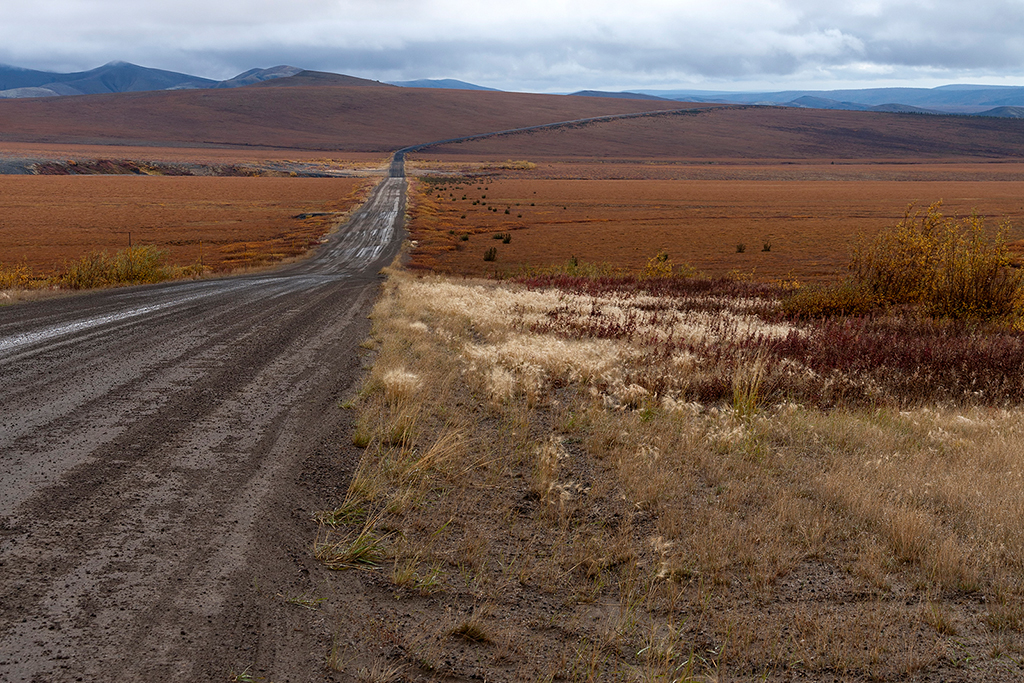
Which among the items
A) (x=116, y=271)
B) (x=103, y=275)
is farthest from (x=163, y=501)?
(x=116, y=271)

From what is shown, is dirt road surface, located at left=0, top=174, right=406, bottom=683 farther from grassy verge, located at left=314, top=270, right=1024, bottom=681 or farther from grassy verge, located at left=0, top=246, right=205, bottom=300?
grassy verge, located at left=0, top=246, right=205, bottom=300

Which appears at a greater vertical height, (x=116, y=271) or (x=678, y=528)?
(x=116, y=271)

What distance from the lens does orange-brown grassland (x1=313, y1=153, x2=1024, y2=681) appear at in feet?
12.0

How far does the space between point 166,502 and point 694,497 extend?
418 centimetres

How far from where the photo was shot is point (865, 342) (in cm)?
1077

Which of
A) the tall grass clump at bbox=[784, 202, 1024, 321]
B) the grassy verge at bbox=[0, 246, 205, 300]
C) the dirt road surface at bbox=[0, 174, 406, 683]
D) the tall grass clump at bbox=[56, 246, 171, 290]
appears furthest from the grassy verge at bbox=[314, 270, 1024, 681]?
the tall grass clump at bbox=[56, 246, 171, 290]

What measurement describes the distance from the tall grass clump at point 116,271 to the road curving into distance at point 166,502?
12488 mm

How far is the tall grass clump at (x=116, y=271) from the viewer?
72.0 feet

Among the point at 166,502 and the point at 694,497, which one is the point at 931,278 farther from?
the point at 166,502

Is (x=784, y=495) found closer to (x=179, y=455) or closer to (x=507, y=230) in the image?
(x=179, y=455)

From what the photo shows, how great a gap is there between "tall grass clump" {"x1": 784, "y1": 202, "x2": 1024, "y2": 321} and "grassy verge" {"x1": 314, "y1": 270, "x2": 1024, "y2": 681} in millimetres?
5753

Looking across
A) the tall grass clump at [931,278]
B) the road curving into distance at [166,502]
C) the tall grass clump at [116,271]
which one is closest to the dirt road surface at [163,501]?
the road curving into distance at [166,502]

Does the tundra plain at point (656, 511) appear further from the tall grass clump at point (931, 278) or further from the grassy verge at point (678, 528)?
the tall grass clump at point (931, 278)

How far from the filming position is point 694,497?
5.47 metres
